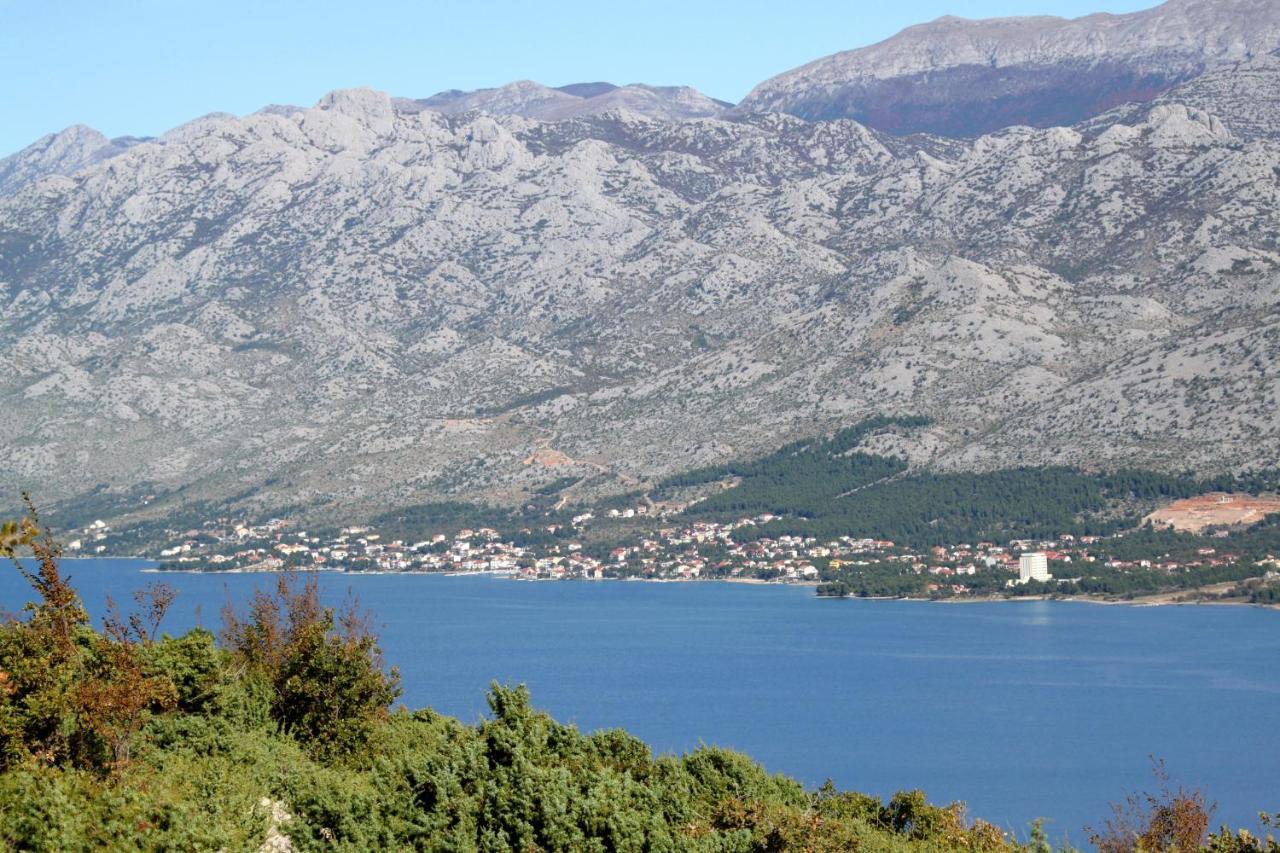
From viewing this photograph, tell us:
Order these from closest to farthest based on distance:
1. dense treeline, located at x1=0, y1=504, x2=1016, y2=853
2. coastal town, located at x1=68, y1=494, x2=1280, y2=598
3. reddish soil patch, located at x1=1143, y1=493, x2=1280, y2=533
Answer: dense treeline, located at x1=0, y1=504, x2=1016, y2=853
reddish soil patch, located at x1=1143, y1=493, x2=1280, y2=533
coastal town, located at x1=68, y1=494, x2=1280, y2=598

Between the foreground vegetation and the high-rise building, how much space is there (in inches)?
4379

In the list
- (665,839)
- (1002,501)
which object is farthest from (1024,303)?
(665,839)

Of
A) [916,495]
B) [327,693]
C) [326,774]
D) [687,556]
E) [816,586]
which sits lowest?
[816,586]

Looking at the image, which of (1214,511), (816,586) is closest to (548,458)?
(816,586)

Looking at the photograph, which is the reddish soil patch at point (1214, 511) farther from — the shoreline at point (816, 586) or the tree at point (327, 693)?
the tree at point (327, 693)

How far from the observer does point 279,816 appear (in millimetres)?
31750

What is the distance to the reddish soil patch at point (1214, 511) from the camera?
146250mm

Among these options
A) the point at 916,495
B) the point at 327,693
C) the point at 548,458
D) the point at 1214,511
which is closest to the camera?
the point at 327,693

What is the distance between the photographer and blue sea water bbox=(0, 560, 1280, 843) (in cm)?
7638

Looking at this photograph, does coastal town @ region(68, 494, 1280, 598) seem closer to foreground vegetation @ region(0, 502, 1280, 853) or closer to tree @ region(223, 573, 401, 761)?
tree @ region(223, 573, 401, 761)

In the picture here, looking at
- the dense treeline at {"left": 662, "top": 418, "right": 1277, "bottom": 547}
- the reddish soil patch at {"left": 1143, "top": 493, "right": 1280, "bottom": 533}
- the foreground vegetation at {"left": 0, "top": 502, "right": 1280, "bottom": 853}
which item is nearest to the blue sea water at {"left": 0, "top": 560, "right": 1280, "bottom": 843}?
the foreground vegetation at {"left": 0, "top": 502, "right": 1280, "bottom": 853}

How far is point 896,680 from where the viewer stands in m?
107

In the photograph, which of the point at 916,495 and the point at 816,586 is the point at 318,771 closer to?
the point at 816,586

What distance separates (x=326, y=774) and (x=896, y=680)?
7746 centimetres
